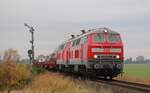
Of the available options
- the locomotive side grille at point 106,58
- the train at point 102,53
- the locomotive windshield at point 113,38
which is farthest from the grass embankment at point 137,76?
the locomotive windshield at point 113,38

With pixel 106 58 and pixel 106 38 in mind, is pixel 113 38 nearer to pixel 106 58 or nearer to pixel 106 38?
pixel 106 38

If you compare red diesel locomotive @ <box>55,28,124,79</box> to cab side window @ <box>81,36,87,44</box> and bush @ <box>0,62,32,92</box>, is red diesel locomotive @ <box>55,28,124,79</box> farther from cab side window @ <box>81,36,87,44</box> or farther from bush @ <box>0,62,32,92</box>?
bush @ <box>0,62,32,92</box>

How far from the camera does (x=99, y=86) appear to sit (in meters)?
22.7

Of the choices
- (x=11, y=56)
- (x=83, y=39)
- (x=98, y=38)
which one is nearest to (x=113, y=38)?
(x=98, y=38)

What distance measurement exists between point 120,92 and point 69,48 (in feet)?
61.7

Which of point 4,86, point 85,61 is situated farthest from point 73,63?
point 4,86

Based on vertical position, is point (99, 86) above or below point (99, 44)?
below

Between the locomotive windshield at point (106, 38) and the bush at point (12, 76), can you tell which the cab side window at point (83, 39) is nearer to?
the locomotive windshield at point (106, 38)

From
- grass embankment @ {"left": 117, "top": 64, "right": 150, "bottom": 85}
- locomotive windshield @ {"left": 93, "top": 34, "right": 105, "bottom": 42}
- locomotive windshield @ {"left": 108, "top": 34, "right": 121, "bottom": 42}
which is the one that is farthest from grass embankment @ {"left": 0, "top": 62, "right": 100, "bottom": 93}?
grass embankment @ {"left": 117, "top": 64, "right": 150, "bottom": 85}

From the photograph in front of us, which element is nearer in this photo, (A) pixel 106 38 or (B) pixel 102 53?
(B) pixel 102 53

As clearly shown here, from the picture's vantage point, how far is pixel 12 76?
26.3 meters

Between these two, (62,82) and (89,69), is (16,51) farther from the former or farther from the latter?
(62,82)

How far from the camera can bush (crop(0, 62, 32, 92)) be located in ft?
82.1

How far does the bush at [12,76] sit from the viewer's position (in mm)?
25031
